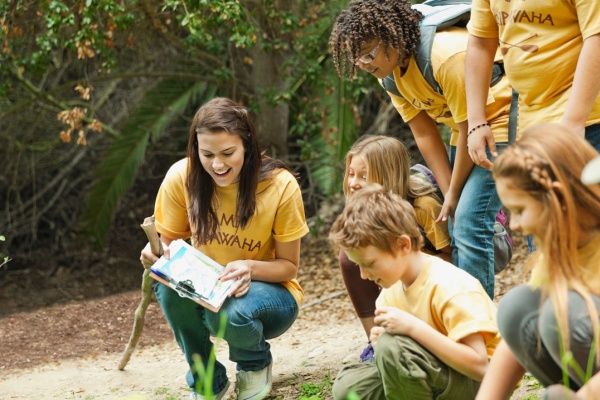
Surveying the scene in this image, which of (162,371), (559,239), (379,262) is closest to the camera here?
(559,239)

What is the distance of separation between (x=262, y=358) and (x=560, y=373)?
4.90 ft

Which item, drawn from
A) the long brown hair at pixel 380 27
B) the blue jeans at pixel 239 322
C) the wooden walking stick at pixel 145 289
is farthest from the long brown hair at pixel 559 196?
the wooden walking stick at pixel 145 289

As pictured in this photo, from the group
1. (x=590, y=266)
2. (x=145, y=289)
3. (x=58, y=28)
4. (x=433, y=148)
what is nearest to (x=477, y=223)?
(x=433, y=148)

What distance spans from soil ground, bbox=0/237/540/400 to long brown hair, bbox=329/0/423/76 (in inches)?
51.4

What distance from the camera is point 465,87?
3.01m

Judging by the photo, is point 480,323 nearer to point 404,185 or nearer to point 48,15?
point 404,185

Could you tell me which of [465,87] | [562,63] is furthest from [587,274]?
[465,87]

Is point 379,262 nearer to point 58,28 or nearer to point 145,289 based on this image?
point 145,289

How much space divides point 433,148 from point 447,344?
3.88 feet

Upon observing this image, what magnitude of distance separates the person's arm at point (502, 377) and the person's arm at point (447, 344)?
0.18 metres

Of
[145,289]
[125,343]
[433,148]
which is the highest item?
[433,148]

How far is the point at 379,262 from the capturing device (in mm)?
2533

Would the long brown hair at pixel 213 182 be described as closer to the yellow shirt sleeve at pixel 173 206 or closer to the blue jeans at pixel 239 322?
the yellow shirt sleeve at pixel 173 206

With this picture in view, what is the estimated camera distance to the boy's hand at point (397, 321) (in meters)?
2.46
